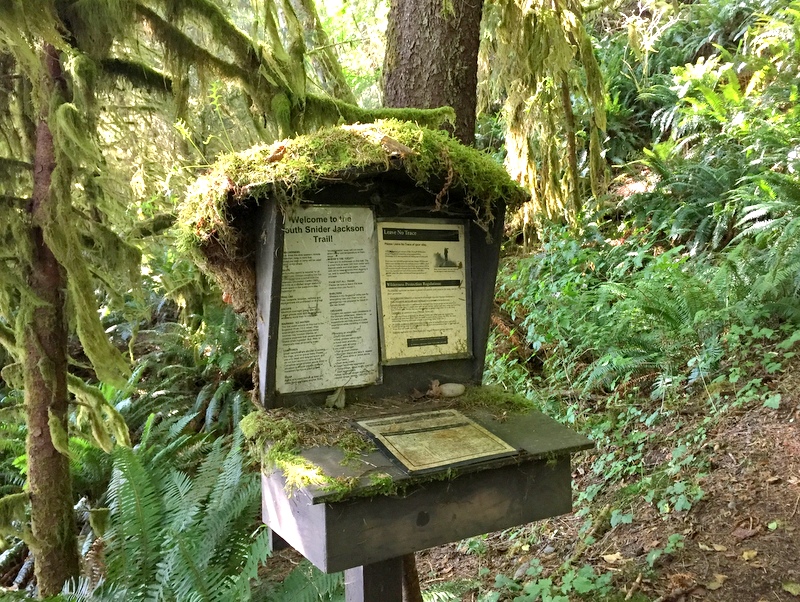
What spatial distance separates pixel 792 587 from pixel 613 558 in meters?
0.77

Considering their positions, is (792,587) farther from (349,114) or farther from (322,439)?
(349,114)

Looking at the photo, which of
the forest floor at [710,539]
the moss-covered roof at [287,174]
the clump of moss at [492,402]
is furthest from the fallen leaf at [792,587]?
the moss-covered roof at [287,174]

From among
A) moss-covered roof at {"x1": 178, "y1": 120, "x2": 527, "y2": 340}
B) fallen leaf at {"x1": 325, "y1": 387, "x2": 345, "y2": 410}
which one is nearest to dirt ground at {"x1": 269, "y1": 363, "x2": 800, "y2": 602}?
fallen leaf at {"x1": 325, "y1": 387, "x2": 345, "y2": 410}

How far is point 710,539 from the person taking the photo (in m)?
2.68

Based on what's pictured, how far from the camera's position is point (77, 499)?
4.62 meters

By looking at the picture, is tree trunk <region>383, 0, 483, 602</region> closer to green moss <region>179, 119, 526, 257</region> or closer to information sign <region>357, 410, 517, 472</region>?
green moss <region>179, 119, 526, 257</region>

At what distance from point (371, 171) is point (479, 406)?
2.94ft

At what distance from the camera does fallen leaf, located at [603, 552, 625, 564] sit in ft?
9.15

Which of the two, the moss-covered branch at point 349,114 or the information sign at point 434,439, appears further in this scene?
the moss-covered branch at point 349,114

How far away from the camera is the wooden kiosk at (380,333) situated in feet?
4.92

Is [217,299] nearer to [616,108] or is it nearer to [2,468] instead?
[2,468]

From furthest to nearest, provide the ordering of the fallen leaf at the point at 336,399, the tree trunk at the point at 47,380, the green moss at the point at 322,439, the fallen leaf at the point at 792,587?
the tree trunk at the point at 47,380, the fallen leaf at the point at 792,587, the fallen leaf at the point at 336,399, the green moss at the point at 322,439

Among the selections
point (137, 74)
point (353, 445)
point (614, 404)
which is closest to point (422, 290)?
point (353, 445)

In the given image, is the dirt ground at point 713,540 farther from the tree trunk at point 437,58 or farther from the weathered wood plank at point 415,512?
the tree trunk at point 437,58
